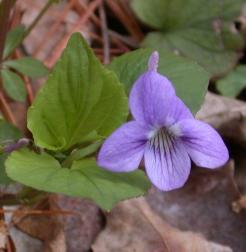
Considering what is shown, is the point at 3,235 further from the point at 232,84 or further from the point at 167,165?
the point at 232,84

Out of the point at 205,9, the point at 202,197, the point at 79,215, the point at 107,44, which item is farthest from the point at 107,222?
the point at 205,9

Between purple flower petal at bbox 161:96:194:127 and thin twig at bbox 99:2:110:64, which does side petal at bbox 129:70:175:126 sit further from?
thin twig at bbox 99:2:110:64

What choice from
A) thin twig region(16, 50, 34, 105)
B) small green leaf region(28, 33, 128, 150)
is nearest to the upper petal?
small green leaf region(28, 33, 128, 150)

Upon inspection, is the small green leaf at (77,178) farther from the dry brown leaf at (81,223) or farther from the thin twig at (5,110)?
the thin twig at (5,110)

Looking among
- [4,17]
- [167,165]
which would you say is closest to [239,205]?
[167,165]

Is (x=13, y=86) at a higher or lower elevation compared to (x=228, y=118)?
higher

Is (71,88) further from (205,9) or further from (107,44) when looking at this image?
(205,9)

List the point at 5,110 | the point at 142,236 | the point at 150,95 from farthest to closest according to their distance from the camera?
the point at 5,110 < the point at 142,236 < the point at 150,95
